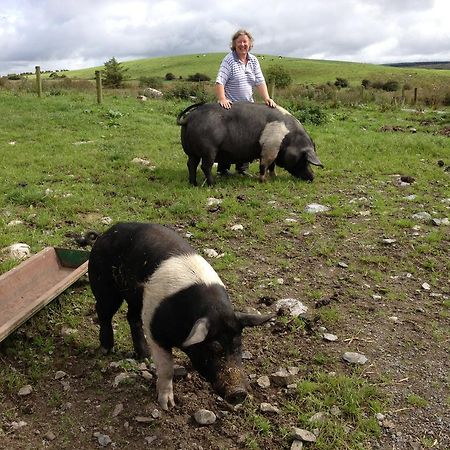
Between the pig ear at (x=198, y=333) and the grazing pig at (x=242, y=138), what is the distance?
18.2 ft

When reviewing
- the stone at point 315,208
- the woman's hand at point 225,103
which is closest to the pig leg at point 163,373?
the stone at point 315,208

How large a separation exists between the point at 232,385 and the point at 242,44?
22.0 feet

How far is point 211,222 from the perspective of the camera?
7.11 metres

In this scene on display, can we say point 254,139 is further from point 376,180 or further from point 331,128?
Answer: point 331,128

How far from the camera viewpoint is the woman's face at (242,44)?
8577mm

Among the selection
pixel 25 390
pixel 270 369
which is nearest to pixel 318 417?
pixel 270 369

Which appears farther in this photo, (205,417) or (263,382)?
(263,382)

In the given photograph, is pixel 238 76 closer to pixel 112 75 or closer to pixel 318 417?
pixel 318 417

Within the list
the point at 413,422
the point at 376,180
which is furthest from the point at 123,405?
the point at 376,180

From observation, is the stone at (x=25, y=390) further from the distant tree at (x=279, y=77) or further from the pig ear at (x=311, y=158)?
the distant tree at (x=279, y=77)

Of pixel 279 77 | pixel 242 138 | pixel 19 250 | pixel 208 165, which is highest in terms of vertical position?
pixel 279 77

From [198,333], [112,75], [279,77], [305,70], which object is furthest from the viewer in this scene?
[305,70]

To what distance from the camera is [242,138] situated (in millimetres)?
8594

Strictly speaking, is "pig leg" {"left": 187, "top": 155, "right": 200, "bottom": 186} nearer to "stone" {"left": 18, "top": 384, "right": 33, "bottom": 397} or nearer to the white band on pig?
the white band on pig
